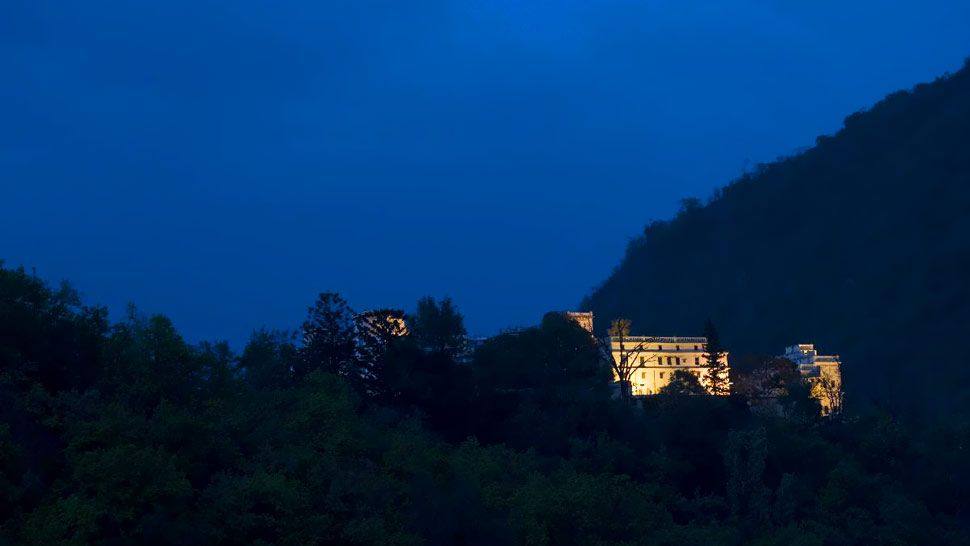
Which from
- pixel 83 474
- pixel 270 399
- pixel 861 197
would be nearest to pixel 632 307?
pixel 861 197

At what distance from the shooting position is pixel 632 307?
278ft

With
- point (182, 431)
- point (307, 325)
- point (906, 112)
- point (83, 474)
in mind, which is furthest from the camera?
point (906, 112)

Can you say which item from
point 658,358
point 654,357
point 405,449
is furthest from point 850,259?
point 405,449

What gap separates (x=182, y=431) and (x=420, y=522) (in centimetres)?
461

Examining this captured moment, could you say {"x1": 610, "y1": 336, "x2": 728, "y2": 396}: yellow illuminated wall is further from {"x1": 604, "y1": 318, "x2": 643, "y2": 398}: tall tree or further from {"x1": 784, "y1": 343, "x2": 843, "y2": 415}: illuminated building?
{"x1": 784, "y1": 343, "x2": 843, "y2": 415}: illuminated building

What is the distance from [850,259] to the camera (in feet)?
245

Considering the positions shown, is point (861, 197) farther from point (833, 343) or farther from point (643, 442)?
point (643, 442)

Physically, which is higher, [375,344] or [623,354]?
[623,354]

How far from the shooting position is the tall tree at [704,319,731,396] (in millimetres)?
45594

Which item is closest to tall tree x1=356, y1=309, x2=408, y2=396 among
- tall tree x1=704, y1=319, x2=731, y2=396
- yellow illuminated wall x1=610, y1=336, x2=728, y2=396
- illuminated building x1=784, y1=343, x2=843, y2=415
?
tall tree x1=704, y1=319, x2=731, y2=396

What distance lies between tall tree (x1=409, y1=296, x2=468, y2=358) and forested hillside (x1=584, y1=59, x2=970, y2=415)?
26333 millimetres

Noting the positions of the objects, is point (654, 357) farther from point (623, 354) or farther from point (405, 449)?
point (405, 449)

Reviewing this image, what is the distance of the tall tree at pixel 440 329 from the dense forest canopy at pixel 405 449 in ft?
0.26

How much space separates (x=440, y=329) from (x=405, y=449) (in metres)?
13.4
